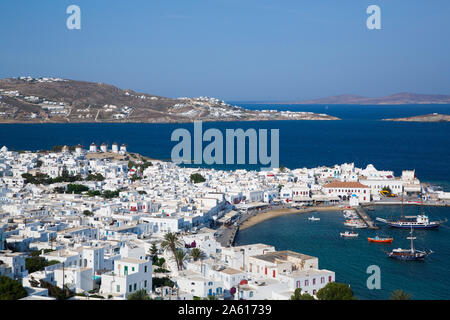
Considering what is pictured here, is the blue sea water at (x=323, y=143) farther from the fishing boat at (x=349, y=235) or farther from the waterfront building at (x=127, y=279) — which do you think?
the waterfront building at (x=127, y=279)

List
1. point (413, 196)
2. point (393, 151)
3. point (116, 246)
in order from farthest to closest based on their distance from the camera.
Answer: point (393, 151)
point (413, 196)
point (116, 246)

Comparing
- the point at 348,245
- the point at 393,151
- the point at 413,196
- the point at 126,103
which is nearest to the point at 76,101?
the point at 126,103

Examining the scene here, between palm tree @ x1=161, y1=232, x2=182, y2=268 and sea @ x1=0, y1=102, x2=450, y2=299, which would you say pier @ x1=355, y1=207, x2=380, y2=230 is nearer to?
sea @ x1=0, y1=102, x2=450, y2=299

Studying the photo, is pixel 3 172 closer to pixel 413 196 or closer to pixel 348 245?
pixel 348 245

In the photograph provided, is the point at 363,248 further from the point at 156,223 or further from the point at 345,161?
the point at 345,161

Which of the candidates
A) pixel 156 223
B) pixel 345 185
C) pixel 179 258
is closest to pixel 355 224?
pixel 345 185

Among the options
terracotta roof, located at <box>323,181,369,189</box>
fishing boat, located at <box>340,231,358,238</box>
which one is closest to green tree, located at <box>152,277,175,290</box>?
fishing boat, located at <box>340,231,358,238</box>

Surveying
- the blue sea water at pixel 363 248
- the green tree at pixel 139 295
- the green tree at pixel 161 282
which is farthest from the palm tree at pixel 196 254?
the green tree at pixel 139 295
